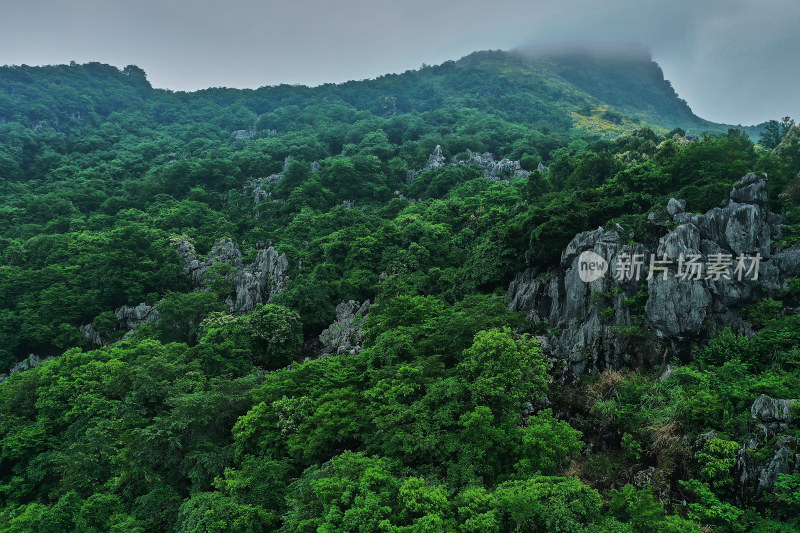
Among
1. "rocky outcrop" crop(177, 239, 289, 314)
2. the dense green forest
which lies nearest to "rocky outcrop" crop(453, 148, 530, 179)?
the dense green forest

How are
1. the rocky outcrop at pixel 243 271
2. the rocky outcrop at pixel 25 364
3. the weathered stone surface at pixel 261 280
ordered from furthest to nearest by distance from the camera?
the rocky outcrop at pixel 243 271, the weathered stone surface at pixel 261 280, the rocky outcrop at pixel 25 364

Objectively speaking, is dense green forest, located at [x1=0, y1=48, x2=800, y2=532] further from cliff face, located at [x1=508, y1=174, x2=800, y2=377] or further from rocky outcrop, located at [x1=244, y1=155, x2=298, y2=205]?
cliff face, located at [x1=508, y1=174, x2=800, y2=377]

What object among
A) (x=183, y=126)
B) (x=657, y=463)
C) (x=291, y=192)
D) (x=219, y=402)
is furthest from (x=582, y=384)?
(x=183, y=126)

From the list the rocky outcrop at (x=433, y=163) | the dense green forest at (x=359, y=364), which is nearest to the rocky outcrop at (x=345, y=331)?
the dense green forest at (x=359, y=364)

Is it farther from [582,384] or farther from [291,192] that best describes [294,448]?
[291,192]

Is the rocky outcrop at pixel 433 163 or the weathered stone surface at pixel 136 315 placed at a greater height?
the rocky outcrop at pixel 433 163

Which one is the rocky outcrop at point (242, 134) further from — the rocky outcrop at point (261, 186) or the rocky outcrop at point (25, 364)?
the rocky outcrop at point (25, 364)
